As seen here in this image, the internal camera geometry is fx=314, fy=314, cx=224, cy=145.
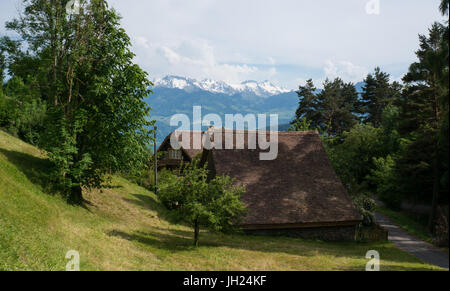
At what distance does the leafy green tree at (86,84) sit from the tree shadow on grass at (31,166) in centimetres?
93

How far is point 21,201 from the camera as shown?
14406mm

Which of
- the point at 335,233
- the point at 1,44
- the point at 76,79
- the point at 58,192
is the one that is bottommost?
the point at 335,233

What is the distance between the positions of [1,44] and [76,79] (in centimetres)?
831

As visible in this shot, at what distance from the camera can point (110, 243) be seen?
1471 centimetres

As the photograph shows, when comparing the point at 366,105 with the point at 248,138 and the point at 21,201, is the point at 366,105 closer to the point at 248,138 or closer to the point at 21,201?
the point at 248,138

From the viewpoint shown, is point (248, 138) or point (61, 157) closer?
point (61, 157)

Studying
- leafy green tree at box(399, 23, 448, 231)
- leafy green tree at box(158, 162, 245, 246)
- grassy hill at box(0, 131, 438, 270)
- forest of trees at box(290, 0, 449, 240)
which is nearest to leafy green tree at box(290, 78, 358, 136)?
forest of trees at box(290, 0, 449, 240)

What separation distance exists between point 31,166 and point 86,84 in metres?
6.14

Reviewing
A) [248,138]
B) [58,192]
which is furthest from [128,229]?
[248,138]

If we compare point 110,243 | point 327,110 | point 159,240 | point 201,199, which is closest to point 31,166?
point 110,243

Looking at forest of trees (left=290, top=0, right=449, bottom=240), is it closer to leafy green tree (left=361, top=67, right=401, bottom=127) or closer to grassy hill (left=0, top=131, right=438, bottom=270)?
leafy green tree (left=361, top=67, right=401, bottom=127)

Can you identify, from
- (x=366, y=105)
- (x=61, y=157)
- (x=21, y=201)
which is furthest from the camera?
(x=366, y=105)

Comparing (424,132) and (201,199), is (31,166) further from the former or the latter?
(424,132)

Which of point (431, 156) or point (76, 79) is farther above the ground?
point (76, 79)
